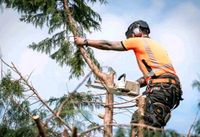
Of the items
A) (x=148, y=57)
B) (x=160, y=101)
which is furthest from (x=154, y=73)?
(x=160, y=101)

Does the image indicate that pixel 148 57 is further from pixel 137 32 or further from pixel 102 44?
pixel 102 44

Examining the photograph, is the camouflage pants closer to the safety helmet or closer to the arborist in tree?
the arborist in tree

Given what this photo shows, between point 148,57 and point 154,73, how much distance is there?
207 millimetres

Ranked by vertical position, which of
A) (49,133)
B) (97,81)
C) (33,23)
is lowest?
(49,133)

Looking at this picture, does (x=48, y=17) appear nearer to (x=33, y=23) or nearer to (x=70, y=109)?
(x=33, y=23)

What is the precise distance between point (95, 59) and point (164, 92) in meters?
2.14

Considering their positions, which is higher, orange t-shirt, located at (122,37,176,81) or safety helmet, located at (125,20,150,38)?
safety helmet, located at (125,20,150,38)

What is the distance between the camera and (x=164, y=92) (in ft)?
22.2

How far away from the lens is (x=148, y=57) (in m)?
6.93

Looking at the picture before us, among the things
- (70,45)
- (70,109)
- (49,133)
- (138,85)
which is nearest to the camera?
(49,133)

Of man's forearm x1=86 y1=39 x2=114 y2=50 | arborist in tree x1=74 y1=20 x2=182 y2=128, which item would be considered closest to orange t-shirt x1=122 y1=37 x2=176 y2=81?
arborist in tree x1=74 y1=20 x2=182 y2=128

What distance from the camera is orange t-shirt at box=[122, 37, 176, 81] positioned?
6898 millimetres

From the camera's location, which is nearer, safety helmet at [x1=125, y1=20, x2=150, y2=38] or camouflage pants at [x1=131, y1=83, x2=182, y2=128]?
camouflage pants at [x1=131, y1=83, x2=182, y2=128]

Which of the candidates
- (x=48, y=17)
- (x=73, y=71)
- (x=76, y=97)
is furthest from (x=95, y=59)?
(x=76, y=97)
